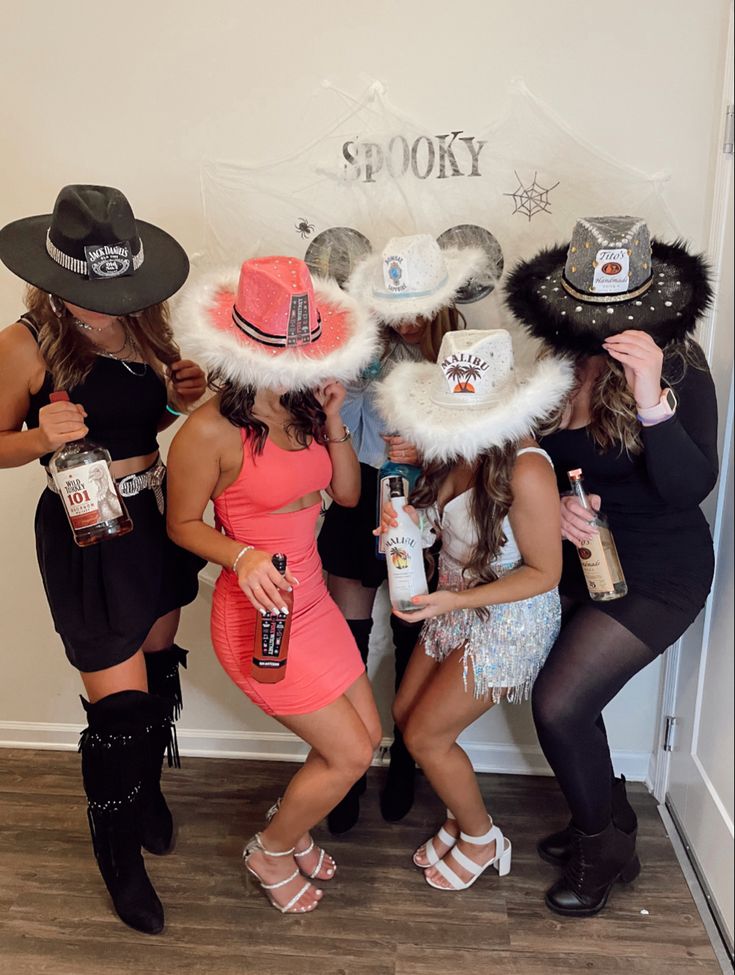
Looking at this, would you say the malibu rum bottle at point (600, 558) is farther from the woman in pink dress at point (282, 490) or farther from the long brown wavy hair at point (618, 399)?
the woman in pink dress at point (282, 490)

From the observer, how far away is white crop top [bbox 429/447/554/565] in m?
1.75

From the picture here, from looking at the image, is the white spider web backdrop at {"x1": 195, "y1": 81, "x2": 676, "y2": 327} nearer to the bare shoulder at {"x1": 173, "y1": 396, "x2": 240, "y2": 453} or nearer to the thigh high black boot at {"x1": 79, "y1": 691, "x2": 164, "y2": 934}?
the bare shoulder at {"x1": 173, "y1": 396, "x2": 240, "y2": 453}

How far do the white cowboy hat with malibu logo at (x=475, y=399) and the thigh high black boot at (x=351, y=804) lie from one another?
2.29 feet

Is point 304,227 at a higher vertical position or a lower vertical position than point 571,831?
higher

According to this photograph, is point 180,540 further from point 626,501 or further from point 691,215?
point 691,215

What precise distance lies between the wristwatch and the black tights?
47cm

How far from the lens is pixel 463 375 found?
166cm

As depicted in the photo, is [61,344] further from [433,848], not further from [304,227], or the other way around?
[433,848]

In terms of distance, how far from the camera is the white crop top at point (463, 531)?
1.75 meters

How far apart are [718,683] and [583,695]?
1.31 ft

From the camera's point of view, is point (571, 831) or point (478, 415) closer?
point (478, 415)

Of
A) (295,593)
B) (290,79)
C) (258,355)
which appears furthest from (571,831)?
(290,79)

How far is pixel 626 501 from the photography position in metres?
1.88

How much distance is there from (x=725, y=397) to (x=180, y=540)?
53.0 inches
